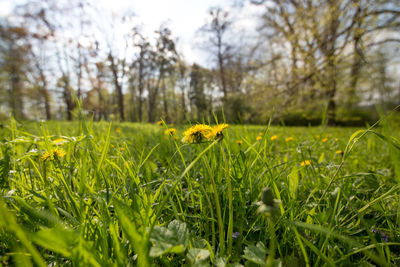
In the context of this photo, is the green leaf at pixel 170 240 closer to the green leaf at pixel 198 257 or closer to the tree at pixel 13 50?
the green leaf at pixel 198 257

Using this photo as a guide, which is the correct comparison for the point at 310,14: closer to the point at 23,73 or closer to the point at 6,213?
the point at 6,213

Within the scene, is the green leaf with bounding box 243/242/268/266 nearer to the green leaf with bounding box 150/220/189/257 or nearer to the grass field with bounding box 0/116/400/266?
the grass field with bounding box 0/116/400/266

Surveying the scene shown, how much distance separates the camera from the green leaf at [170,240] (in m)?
0.39

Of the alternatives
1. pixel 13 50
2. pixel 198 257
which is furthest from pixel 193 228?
pixel 13 50

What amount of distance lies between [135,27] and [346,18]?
1719 cm

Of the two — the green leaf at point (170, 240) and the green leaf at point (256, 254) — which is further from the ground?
the green leaf at point (170, 240)

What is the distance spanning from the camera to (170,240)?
43cm

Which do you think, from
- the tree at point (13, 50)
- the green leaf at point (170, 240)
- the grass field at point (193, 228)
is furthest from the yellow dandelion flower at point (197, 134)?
the tree at point (13, 50)

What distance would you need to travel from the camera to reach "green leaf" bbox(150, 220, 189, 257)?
15.5 inches

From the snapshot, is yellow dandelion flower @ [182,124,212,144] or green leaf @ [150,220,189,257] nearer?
green leaf @ [150,220,189,257]

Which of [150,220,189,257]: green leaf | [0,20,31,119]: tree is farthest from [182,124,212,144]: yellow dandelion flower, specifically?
[0,20,31,119]: tree

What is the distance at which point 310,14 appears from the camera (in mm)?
4145

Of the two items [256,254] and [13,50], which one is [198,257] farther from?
[13,50]

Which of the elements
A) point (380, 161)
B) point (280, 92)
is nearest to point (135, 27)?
point (280, 92)
